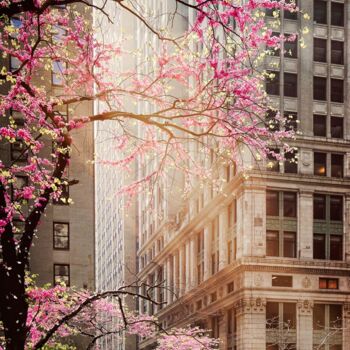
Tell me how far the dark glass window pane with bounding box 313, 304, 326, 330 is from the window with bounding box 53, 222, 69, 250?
82.4 ft

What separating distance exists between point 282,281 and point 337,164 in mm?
11567

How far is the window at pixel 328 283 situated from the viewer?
5712 cm

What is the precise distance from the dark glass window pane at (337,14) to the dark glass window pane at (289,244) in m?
19.4

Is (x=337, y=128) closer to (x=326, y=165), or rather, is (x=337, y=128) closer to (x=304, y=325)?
(x=326, y=165)

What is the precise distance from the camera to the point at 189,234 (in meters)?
74.6

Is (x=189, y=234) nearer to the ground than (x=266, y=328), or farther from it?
farther from it

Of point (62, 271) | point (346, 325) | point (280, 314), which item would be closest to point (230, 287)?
point (280, 314)

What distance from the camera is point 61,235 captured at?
41812mm

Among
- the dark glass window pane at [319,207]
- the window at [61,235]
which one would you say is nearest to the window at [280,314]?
the dark glass window pane at [319,207]

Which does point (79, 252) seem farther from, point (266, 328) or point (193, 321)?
point (193, 321)

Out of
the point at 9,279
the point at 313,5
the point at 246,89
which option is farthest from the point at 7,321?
the point at 313,5

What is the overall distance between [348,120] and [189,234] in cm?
2395

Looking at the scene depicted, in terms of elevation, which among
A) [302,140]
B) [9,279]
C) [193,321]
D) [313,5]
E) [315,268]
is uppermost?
[313,5]

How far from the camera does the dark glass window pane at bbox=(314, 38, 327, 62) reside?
59156 millimetres
